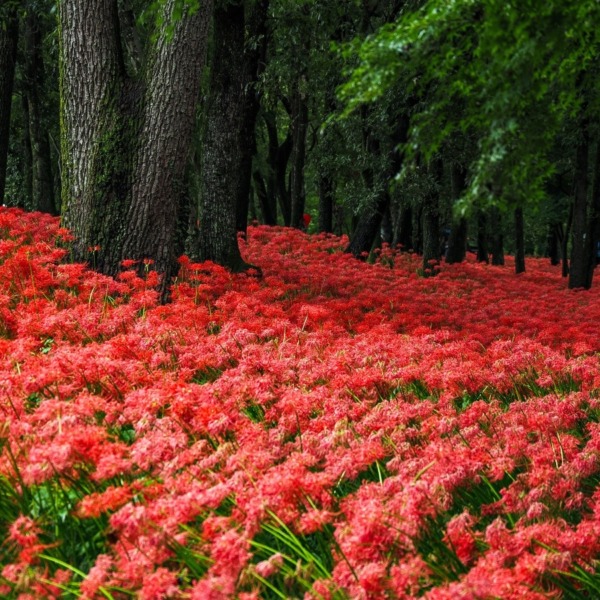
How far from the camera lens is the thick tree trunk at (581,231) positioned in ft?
58.9

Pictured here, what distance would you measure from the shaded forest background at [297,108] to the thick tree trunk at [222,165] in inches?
1.1

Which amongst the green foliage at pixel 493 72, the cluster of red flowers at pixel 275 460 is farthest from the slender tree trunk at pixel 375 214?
the green foliage at pixel 493 72

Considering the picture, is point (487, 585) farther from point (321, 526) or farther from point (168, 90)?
point (168, 90)

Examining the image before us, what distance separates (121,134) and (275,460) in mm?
6111

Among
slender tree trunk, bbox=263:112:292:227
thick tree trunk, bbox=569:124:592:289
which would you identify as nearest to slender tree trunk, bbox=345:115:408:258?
thick tree trunk, bbox=569:124:592:289

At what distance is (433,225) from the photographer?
18.0 meters

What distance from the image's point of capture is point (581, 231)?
59.6 feet

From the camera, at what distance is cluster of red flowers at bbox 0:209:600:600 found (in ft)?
8.94

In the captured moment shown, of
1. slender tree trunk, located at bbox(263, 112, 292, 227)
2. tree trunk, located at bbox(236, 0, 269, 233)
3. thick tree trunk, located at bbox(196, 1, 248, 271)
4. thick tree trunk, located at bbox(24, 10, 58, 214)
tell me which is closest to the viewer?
thick tree trunk, located at bbox(196, 1, 248, 271)

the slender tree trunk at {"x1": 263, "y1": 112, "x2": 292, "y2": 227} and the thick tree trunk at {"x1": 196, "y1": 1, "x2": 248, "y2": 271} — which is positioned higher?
the slender tree trunk at {"x1": 263, "y1": 112, "x2": 292, "y2": 227}

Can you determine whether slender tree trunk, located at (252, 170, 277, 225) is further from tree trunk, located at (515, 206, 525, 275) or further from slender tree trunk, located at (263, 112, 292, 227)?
tree trunk, located at (515, 206, 525, 275)

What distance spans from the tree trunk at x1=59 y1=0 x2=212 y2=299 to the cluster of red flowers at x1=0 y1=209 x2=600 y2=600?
1046mm

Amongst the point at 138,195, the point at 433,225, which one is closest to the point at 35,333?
the point at 138,195

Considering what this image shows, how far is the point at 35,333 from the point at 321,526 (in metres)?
4.07
